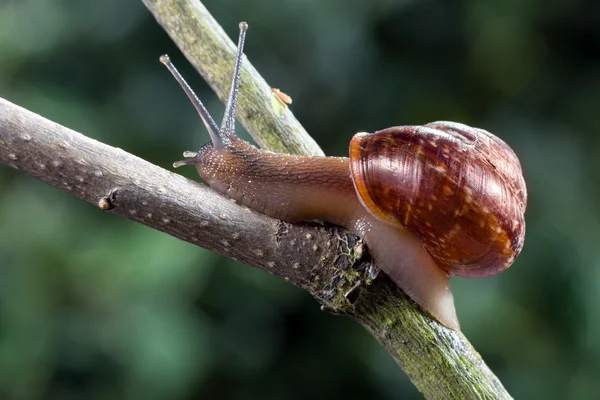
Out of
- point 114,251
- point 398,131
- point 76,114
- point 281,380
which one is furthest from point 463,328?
point 76,114

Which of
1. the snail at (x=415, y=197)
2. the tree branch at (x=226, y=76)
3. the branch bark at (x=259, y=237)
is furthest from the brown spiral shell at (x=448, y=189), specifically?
the tree branch at (x=226, y=76)

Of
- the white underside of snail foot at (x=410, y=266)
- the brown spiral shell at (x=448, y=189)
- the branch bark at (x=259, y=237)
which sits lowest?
the branch bark at (x=259, y=237)

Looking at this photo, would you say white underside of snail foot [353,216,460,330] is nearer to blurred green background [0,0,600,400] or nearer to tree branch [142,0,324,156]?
tree branch [142,0,324,156]

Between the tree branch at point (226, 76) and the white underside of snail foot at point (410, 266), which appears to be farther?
the tree branch at point (226, 76)

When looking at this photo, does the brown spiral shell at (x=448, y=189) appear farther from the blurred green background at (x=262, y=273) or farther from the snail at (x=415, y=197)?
the blurred green background at (x=262, y=273)

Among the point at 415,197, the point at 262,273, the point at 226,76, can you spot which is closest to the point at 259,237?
the point at 415,197

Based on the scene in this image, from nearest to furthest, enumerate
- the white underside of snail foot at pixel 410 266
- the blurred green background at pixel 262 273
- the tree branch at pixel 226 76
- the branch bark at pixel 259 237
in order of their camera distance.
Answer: the branch bark at pixel 259 237 → the white underside of snail foot at pixel 410 266 → the tree branch at pixel 226 76 → the blurred green background at pixel 262 273

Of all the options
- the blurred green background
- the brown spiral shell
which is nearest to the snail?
the brown spiral shell
